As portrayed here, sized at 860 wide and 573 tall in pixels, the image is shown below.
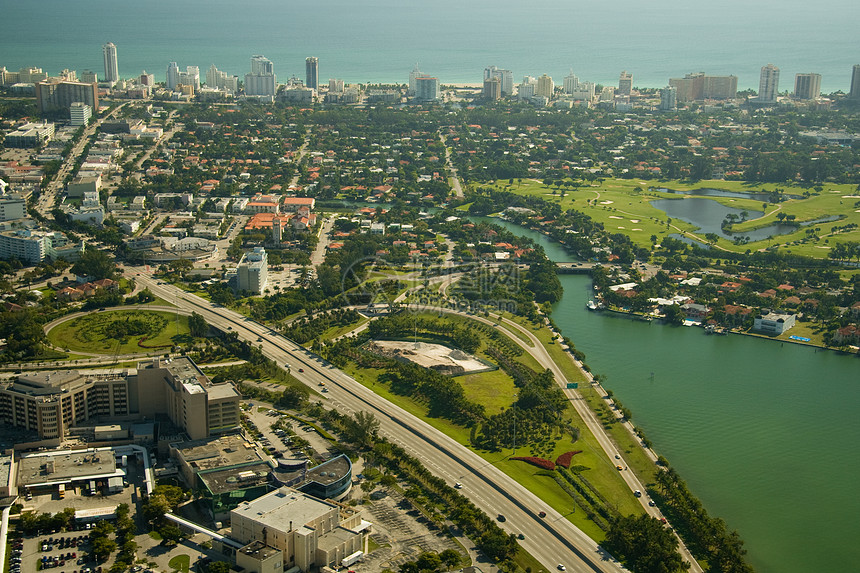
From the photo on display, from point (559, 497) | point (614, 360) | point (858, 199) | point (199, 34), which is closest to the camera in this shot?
point (559, 497)

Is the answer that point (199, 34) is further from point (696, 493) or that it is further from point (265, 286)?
point (696, 493)

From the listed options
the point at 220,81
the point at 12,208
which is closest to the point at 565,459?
the point at 12,208

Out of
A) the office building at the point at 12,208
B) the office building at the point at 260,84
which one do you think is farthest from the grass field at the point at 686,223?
the office building at the point at 260,84

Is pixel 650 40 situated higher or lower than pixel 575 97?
higher

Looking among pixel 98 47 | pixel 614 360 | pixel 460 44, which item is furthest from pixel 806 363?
pixel 460 44

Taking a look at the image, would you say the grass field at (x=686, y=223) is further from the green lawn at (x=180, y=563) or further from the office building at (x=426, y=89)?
the green lawn at (x=180, y=563)

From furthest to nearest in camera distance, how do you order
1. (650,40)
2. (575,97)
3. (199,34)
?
(650,40)
(199,34)
(575,97)

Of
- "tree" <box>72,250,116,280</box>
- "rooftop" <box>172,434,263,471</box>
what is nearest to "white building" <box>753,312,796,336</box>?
"rooftop" <box>172,434,263,471</box>

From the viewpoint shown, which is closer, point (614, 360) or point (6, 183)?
point (614, 360)
